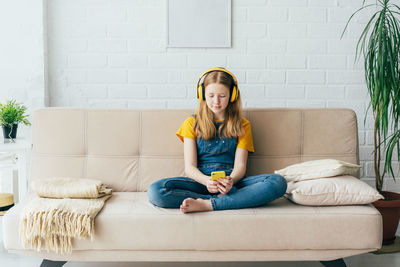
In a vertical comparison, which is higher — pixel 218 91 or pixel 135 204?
pixel 218 91

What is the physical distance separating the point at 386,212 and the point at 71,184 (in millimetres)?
1714

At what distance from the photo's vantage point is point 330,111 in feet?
7.62

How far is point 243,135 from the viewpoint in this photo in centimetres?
215

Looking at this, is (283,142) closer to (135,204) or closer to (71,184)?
(135,204)

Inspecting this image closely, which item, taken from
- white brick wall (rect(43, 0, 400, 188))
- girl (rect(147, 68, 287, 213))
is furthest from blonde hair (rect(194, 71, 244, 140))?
white brick wall (rect(43, 0, 400, 188))

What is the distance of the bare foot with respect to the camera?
1.77 meters

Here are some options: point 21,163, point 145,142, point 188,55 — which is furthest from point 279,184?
point 21,163

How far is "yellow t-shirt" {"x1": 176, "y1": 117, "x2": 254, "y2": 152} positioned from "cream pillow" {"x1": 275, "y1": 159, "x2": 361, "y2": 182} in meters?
0.21

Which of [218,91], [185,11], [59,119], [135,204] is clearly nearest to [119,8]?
[185,11]

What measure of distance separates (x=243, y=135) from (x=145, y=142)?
0.54 m

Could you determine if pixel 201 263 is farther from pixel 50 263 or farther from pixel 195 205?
pixel 50 263

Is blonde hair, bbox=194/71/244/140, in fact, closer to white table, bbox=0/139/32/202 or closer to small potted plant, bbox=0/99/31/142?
white table, bbox=0/139/32/202

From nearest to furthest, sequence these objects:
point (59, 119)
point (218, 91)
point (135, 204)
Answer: point (135, 204) → point (218, 91) → point (59, 119)

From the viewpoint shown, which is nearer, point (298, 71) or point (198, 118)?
point (198, 118)
